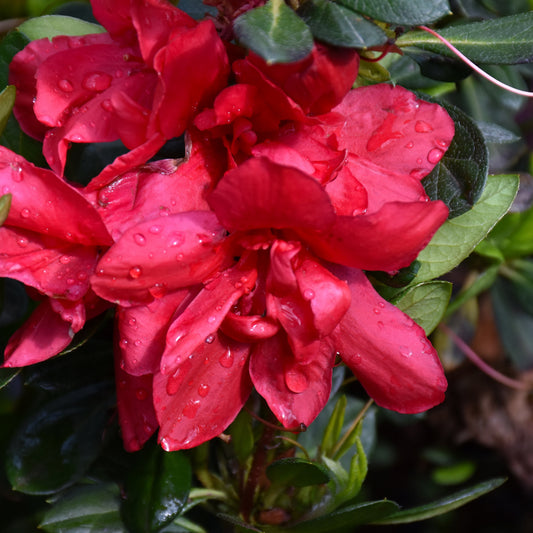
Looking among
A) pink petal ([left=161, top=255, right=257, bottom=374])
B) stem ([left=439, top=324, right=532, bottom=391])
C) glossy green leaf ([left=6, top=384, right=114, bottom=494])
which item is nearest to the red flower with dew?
pink petal ([left=161, top=255, right=257, bottom=374])

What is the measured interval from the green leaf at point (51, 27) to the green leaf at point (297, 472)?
22.8 inches

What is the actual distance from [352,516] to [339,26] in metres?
0.56

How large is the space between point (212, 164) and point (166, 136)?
5 centimetres

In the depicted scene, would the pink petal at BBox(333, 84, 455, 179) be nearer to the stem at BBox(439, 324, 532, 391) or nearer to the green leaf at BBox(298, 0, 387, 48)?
the green leaf at BBox(298, 0, 387, 48)

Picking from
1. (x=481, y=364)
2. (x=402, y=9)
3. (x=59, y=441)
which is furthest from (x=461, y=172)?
(x=481, y=364)

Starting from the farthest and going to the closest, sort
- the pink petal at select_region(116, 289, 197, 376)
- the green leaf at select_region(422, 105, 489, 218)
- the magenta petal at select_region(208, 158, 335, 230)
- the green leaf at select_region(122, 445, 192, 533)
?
the green leaf at select_region(122, 445, 192, 533)
the green leaf at select_region(422, 105, 489, 218)
the pink petal at select_region(116, 289, 197, 376)
the magenta petal at select_region(208, 158, 335, 230)

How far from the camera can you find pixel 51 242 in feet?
2.06

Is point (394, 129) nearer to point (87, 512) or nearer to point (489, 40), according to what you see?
point (489, 40)

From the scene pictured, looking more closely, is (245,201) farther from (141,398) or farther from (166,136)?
(141,398)

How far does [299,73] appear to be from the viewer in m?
0.54

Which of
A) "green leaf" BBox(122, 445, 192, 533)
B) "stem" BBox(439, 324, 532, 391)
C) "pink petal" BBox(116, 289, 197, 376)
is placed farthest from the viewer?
"stem" BBox(439, 324, 532, 391)

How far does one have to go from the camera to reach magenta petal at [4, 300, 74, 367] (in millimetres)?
654

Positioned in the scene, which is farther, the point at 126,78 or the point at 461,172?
the point at 461,172

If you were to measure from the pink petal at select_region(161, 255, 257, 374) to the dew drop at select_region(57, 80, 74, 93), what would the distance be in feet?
0.75
